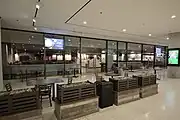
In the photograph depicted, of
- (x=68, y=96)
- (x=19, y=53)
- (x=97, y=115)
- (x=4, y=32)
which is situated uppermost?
(x=4, y=32)

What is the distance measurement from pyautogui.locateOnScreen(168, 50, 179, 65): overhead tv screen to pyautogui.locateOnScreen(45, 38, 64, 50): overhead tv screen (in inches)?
347

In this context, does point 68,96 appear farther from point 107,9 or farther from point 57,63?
point 57,63

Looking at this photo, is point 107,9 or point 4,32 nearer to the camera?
point 107,9

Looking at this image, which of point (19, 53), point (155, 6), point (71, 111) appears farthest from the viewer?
point (19, 53)

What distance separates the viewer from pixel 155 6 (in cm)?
475

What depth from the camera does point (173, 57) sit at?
1030cm

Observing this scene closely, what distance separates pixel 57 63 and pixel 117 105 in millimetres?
7547

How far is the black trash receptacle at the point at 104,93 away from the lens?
4.21 metres

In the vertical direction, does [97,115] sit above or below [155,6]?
below

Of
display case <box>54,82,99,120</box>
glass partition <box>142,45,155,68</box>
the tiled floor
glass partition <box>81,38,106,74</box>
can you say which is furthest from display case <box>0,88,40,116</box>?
glass partition <box>142,45,155,68</box>

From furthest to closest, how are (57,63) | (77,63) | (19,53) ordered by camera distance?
(77,63) → (57,63) → (19,53)

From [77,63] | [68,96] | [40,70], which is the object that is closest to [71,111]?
[68,96]

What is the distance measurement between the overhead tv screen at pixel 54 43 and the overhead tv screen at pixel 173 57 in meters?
8.82

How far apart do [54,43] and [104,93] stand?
7.43 m
